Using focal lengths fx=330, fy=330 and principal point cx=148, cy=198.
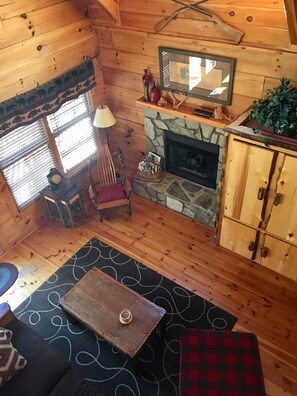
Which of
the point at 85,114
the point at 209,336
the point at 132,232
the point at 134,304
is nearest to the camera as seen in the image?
the point at 209,336

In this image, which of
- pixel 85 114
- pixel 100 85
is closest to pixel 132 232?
pixel 85 114

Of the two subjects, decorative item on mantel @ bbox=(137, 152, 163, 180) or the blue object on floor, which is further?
decorative item on mantel @ bbox=(137, 152, 163, 180)

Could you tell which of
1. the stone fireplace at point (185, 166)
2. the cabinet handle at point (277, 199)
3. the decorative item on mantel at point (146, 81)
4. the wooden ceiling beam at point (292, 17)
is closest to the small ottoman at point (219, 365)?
the cabinet handle at point (277, 199)

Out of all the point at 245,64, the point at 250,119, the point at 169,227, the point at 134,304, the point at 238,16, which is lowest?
the point at 169,227

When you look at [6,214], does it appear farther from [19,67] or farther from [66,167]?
[19,67]

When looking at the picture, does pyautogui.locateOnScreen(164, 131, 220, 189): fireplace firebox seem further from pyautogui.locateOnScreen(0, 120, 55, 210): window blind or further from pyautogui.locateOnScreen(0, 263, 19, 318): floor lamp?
pyautogui.locateOnScreen(0, 263, 19, 318): floor lamp

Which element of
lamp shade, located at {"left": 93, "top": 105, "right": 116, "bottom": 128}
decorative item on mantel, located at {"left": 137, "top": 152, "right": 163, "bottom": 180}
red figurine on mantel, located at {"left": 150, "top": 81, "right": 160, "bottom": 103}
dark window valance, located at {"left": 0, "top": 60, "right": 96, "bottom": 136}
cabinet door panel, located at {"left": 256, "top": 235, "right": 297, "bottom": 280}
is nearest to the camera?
cabinet door panel, located at {"left": 256, "top": 235, "right": 297, "bottom": 280}

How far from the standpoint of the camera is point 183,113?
3814 mm

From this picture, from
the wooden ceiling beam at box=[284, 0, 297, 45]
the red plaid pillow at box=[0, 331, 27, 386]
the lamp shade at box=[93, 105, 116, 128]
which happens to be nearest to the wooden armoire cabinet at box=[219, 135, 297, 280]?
the wooden ceiling beam at box=[284, 0, 297, 45]

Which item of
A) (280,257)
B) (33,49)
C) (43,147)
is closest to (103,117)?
(43,147)

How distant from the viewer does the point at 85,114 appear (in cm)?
458

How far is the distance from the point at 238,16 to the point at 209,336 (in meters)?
2.82

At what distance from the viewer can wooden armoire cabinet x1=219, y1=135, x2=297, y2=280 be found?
2.95m

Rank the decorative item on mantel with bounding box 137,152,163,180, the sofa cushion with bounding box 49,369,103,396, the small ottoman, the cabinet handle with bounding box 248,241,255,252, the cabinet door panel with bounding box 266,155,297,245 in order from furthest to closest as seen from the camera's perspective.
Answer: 1. the decorative item on mantel with bounding box 137,152,163,180
2. the cabinet handle with bounding box 248,241,255,252
3. the cabinet door panel with bounding box 266,155,297,245
4. the sofa cushion with bounding box 49,369,103,396
5. the small ottoman
